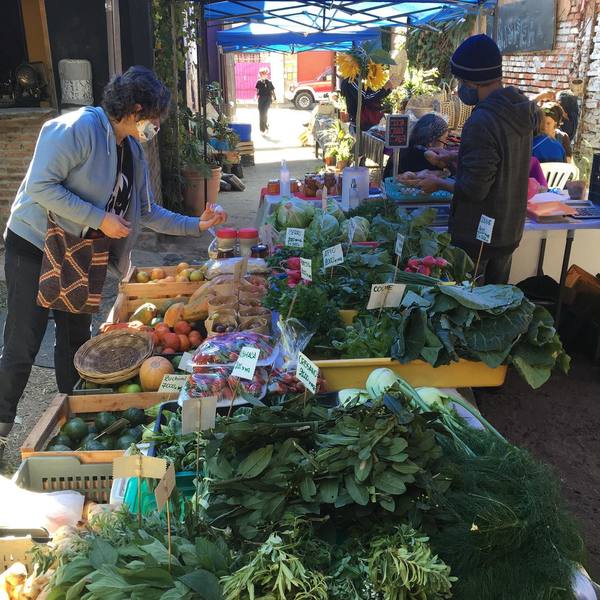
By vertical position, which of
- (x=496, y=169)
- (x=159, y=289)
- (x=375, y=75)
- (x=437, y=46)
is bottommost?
(x=159, y=289)

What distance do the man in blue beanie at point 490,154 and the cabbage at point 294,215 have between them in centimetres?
106

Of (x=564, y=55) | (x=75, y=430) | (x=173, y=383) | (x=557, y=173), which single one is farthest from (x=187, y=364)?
(x=564, y=55)

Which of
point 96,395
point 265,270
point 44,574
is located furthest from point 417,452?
point 265,270

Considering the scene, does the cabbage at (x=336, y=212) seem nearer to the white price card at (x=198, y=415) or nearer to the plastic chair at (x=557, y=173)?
the plastic chair at (x=557, y=173)

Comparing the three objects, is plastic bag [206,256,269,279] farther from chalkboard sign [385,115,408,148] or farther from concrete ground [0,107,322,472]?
chalkboard sign [385,115,408,148]

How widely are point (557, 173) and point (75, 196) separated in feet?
16.3

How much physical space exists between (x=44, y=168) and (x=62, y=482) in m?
1.36

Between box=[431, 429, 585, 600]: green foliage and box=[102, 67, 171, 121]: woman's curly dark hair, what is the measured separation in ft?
6.84

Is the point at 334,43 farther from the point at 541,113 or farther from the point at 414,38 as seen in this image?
the point at 541,113

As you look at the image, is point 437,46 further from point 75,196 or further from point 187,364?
point 187,364

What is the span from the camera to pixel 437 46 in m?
15.2

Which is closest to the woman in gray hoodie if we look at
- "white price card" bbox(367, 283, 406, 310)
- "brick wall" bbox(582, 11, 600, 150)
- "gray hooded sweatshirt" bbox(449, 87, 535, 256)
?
Answer: "white price card" bbox(367, 283, 406, 310)

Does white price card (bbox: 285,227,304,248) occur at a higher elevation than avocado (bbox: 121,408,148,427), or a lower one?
higher

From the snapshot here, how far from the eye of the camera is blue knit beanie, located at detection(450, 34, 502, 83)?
385cm
